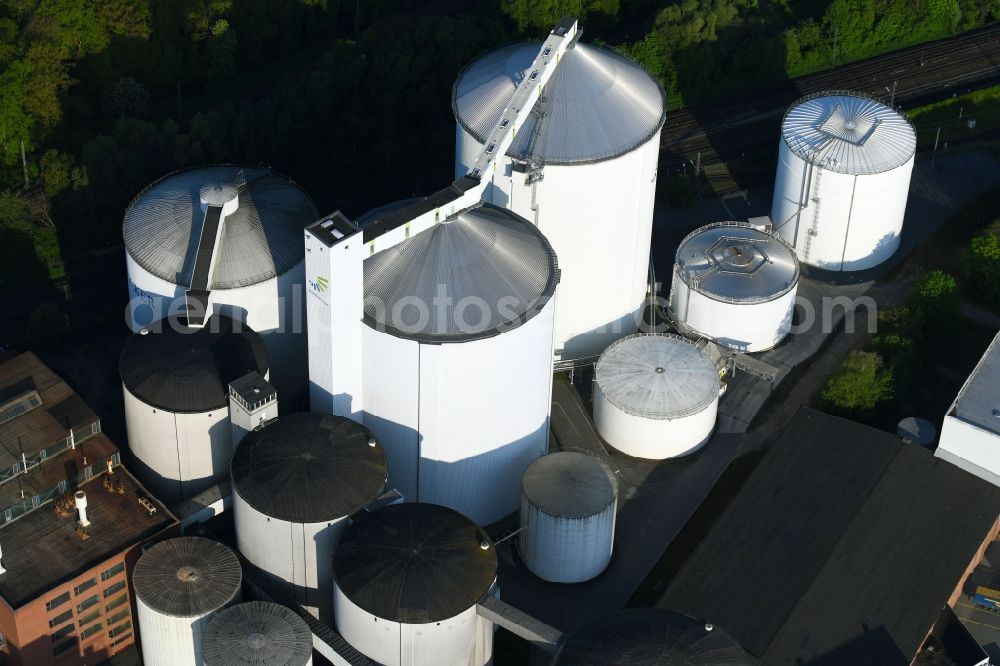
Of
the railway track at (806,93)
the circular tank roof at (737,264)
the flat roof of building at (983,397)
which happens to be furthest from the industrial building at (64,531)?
the railway track at (806,93)

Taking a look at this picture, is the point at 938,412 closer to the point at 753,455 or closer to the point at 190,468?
the point at 753,455

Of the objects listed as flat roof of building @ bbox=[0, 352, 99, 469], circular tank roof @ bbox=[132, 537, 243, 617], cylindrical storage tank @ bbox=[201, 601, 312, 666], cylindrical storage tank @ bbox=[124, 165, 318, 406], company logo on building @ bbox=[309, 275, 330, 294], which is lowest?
cylindrical storage tank @ bbox=[201, 601, 312, 666]

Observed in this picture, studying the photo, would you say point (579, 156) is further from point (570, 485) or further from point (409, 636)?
point (409, 636)

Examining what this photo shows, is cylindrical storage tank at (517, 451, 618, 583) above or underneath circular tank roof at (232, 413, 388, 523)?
underneath

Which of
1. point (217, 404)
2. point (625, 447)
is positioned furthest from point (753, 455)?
point (217, 404)

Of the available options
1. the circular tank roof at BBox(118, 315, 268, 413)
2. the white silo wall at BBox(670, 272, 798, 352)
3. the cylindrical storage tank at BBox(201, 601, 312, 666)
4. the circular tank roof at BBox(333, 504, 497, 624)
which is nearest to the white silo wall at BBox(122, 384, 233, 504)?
the circular tank roof at BBox(118, 315, 268, 413)

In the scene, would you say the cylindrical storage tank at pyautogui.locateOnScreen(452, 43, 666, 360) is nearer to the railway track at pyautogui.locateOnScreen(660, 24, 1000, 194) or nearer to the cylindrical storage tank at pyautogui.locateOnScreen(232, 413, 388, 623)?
the cylindrical storage tank at pyautogui.locateOnScreen(232, 413, 388, 623)

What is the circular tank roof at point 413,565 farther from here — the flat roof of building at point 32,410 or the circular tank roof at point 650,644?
the flat roof of building at point 32,410
